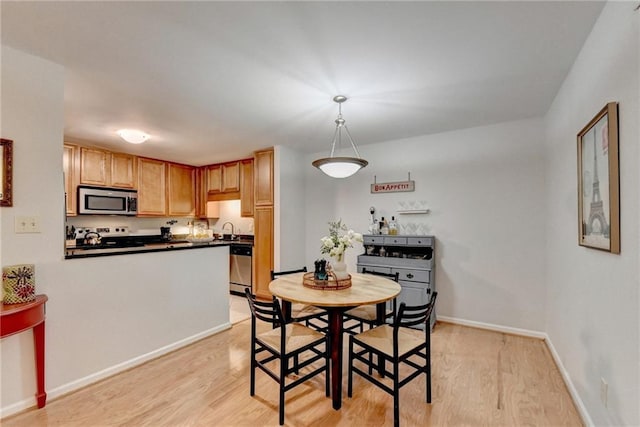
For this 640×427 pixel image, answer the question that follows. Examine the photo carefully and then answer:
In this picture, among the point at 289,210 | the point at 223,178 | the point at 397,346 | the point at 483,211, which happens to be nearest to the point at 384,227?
the point at 483,211

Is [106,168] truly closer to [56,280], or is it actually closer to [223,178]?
[223,178]

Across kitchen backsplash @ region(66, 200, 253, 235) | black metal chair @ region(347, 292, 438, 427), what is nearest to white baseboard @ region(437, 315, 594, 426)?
black metal chair @ region(347, 292, 438, 427)

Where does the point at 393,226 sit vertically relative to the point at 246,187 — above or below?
below

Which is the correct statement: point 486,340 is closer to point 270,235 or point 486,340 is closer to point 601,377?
point 601,377

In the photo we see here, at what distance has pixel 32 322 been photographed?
1.79m

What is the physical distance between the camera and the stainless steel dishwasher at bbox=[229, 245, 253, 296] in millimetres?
4773

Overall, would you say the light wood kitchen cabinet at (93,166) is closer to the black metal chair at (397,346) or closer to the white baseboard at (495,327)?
the black metal chair at (397,346)

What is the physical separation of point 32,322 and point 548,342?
4175mm

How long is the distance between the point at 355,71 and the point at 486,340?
9.57 feet

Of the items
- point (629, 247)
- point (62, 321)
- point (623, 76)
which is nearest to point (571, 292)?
point (629, 247)

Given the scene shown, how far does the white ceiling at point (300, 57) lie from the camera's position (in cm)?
157

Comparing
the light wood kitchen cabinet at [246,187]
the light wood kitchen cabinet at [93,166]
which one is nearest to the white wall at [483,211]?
the light wood kitchen cabinet at [246,187]

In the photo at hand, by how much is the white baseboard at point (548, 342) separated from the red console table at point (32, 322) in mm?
Result: 3348

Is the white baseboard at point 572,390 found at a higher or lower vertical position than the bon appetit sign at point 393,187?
lower
